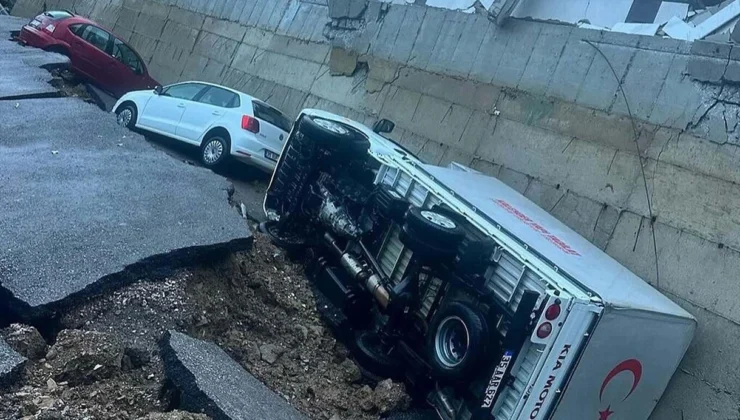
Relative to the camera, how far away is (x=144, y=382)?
5.55 metres

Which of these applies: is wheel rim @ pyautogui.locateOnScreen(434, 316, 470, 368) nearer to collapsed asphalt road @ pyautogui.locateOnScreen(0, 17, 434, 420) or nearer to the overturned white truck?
the overturned white truck

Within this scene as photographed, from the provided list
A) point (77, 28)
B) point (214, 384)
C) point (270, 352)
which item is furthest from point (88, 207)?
point (77, 28)

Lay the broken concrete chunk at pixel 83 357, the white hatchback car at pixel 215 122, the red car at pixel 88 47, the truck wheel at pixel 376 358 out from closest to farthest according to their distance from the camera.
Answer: the broken concrete chunk at pixel 83 357, the truck wheel at pixel 376 358, the white hatchback car at pixel 215 122, the red car at pixel 88 47

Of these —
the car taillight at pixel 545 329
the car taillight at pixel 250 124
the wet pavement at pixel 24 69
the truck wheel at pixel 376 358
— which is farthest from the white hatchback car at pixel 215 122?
the car taillight at pixel 545 329

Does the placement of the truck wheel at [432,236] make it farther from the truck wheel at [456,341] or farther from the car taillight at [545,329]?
the car taillight at [545,329]

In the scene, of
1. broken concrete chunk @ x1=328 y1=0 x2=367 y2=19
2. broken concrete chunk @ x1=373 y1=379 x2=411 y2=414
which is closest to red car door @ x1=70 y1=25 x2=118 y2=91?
broken concrete chunk @ x1=328 y1=0 x2=367 y2=19

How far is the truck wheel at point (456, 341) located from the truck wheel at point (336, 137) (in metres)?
2.63

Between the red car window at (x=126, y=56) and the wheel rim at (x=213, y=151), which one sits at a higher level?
the red car window at (x=126, y=56)

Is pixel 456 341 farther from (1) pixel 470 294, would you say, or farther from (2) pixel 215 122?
(2) pixel 215 122

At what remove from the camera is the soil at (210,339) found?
5.10m

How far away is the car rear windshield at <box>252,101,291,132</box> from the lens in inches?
522

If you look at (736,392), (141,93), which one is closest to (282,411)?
(736,392)

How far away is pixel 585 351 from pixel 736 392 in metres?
2.32

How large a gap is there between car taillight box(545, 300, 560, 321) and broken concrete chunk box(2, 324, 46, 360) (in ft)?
12.8
